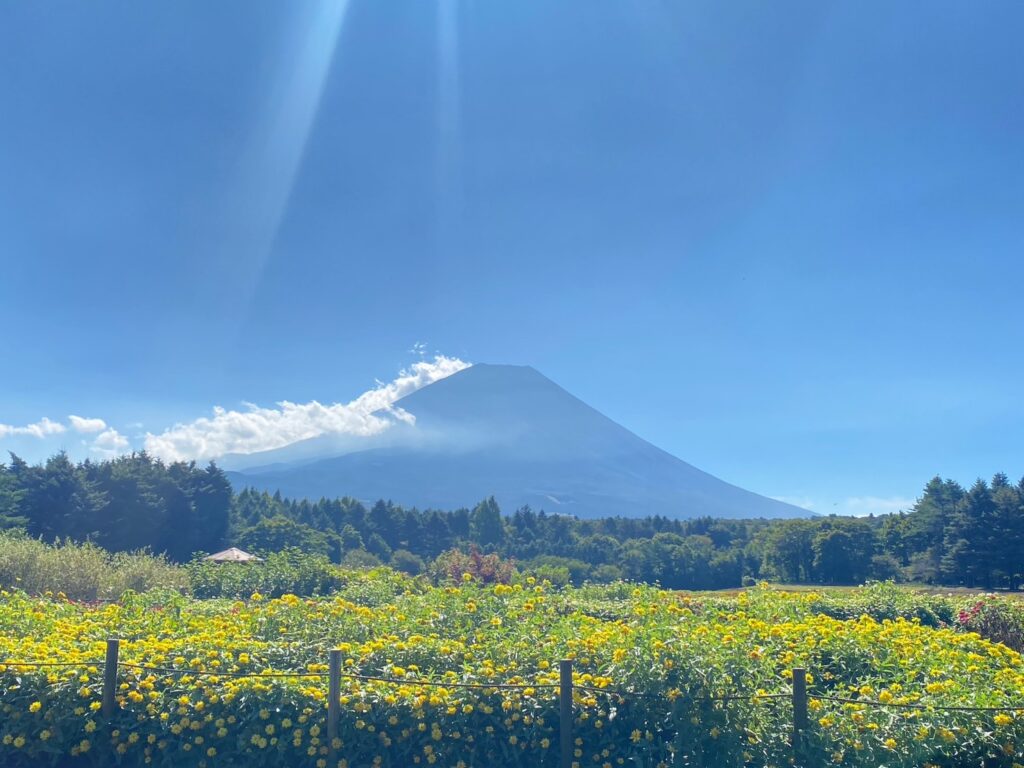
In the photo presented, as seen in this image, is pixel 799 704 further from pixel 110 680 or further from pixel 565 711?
pixel 110 680

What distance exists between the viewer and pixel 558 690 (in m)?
5.45

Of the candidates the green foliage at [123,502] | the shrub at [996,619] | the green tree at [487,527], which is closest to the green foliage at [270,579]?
the shrub at [996,619]

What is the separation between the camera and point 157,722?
5.62 meters

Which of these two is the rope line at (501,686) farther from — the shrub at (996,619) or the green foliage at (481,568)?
the green foliage at (481,568)

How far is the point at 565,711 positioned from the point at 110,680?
3.52 m

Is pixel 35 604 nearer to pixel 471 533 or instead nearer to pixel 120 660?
pixel 120 660

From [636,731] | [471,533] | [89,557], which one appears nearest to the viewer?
[636,731]

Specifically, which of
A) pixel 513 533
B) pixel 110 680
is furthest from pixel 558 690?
pixel 513 533

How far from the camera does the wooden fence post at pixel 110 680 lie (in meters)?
5.72

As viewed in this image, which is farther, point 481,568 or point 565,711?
point 481,568

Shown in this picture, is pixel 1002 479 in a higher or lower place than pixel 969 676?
higher

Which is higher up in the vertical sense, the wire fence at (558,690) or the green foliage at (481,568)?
the wire fence at (558,690)

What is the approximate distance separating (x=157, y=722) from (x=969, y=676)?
19.7ft

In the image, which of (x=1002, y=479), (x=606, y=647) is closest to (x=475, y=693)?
(x=606, y=647)
